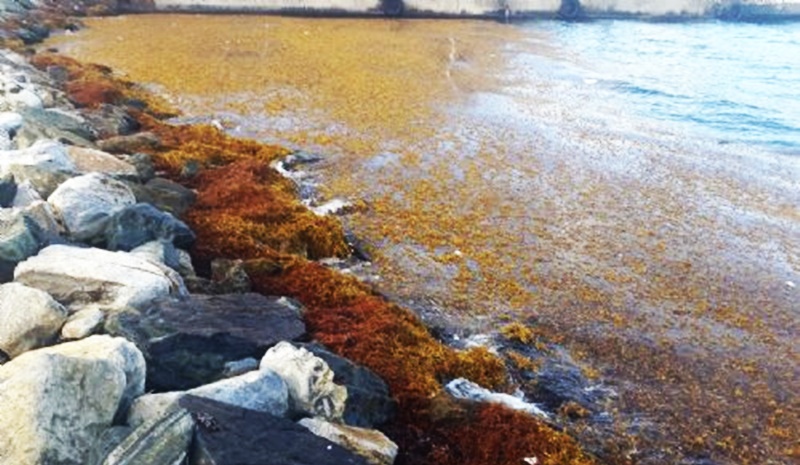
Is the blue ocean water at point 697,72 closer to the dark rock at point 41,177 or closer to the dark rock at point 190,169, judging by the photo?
the dark rock at point 190,169

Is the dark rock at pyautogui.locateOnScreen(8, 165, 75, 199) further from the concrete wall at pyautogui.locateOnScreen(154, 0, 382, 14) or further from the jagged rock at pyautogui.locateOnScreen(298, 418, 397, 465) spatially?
the concrete wall at pyautogui.locateOnScreen(154, 0, 382, 14)

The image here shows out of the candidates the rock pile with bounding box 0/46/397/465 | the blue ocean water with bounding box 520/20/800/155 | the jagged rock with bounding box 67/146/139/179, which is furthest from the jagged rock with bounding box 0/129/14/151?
the blue ocean water with bounding box 520/20/800/155

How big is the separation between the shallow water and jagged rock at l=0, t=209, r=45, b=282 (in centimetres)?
530

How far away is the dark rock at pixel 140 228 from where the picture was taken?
9625mm

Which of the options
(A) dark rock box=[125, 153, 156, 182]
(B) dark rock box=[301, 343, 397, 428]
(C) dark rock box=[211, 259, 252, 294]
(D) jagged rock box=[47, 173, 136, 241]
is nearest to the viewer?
(B) dark rock box=[301, 343, 397, 428]

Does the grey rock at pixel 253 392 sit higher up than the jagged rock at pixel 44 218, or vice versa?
the jagged rock at pixel 44 218

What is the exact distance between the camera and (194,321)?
761 cm

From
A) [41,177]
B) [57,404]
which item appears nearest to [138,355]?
[57,404]

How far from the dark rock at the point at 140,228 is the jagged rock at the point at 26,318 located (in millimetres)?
2346

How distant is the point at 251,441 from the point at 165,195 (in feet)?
26.2

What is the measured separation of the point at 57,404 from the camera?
17.9 ft

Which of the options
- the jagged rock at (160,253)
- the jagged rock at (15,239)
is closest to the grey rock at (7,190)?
the jagged rock at (15,239)

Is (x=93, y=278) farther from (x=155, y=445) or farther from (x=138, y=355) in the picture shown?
(x=155, y=445)

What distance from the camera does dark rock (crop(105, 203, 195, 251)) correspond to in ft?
31.6
